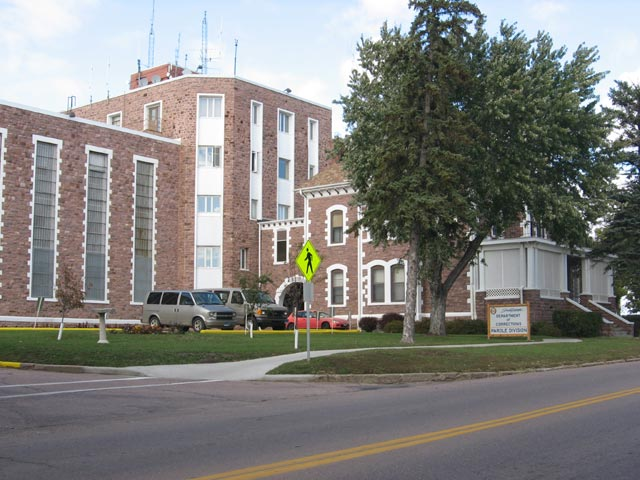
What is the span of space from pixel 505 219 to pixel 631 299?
29.9 meters

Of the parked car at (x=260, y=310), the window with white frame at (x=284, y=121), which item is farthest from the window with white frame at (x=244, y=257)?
the parked car at (x=260, y=310)

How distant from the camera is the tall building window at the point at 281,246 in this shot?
168 feet

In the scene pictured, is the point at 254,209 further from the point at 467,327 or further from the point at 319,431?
the point at 319,431

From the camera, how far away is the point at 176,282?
165ft

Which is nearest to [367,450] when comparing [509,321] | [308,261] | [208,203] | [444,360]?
[308,261]

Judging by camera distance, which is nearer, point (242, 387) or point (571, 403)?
point (571, 403)

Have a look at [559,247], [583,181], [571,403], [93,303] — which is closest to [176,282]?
[93,303]

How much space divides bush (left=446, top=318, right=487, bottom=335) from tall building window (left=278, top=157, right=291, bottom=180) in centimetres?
1975

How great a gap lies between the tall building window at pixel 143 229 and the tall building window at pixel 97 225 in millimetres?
2274

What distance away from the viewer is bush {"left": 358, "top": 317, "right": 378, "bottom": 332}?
1730 inches

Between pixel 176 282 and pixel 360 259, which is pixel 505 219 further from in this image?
pixel 176 282

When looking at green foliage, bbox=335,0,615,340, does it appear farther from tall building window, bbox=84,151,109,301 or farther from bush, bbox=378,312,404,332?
tall building window, bbox=84,151,109,301

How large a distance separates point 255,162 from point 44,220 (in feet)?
49.0

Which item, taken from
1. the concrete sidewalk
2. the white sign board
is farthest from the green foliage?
the concrete sidewalk
